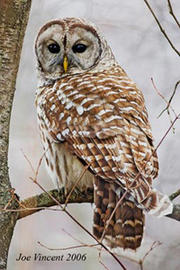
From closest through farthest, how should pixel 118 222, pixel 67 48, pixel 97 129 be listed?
1. pixel 118 222
2. pixel 97 129
3. pixel 67 48

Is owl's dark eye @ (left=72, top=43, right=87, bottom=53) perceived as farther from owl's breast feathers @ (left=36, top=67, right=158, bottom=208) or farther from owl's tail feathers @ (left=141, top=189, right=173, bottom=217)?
owl's tail feathers @ (left=141, top=189, right=173, bottom=217)

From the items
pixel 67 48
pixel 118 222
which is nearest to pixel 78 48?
pixel 67 48

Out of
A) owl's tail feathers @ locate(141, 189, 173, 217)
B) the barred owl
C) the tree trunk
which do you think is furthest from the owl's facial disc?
owl's tail feathers @ locate(141, 189, 173, 217)

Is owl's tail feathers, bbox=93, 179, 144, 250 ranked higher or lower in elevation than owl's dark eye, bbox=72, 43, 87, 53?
lower

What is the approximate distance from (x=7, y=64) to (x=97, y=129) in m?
0.50

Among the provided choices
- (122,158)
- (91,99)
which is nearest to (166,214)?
(122,158)

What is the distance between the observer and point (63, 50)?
2625 mm

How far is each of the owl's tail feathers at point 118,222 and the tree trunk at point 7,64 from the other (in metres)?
0.31

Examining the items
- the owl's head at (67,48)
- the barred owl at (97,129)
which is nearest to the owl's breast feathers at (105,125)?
the barred owl at (97,129)

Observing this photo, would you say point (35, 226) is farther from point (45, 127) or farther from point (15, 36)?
point (15, 36)

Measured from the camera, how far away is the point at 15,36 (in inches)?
72.2

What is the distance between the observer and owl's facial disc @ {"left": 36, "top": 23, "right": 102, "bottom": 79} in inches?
103

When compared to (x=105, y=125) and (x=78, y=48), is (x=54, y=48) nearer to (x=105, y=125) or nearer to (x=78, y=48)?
(x=78, y=48)

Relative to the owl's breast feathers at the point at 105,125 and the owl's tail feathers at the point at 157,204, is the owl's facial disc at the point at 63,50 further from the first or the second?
the owl's tail feathers at the point at 157,204
